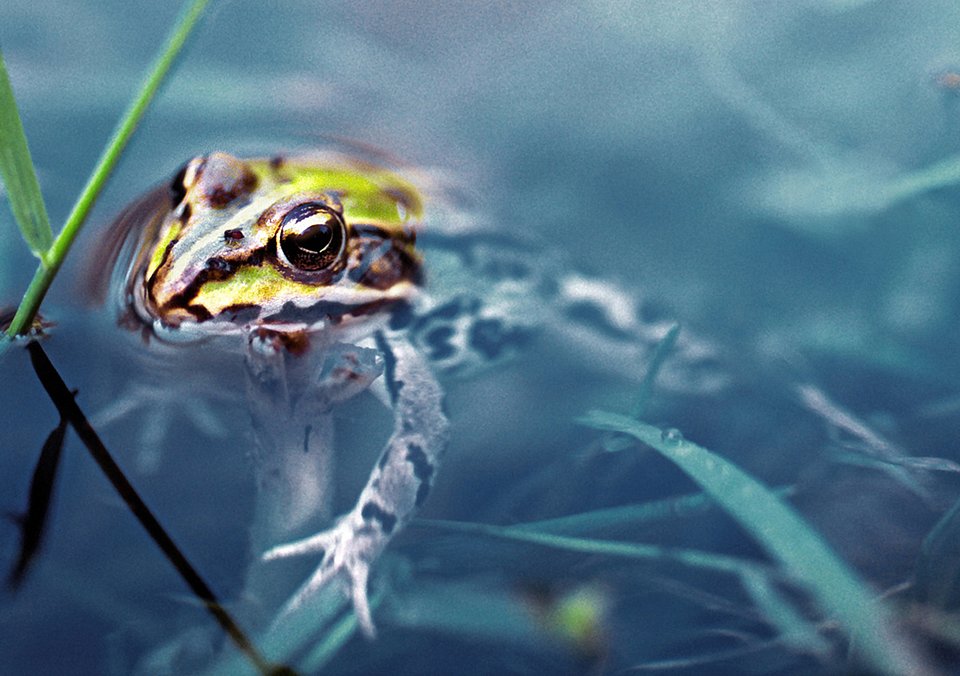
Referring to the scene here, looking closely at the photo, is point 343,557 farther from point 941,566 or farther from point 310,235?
point 941,566

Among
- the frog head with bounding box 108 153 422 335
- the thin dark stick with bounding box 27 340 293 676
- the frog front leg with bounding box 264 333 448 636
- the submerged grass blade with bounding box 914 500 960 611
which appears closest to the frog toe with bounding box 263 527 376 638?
the frog front leg with bounding box 264 333 448 636

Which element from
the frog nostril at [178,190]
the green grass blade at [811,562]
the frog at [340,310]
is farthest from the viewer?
the frog nostril at [178,190]

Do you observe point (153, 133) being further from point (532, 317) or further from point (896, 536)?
point (896, 536)

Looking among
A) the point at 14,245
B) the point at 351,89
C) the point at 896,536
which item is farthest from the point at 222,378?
the point at 896,536

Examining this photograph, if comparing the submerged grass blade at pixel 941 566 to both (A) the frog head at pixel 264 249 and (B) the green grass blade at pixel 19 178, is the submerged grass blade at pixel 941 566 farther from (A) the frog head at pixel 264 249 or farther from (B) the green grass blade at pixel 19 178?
(B) the green grass blade at pixel 19 178

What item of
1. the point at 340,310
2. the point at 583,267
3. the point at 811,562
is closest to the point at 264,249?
the point at 340,310

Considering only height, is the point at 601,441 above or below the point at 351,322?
below

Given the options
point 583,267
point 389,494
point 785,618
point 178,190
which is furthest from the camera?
point 583,267

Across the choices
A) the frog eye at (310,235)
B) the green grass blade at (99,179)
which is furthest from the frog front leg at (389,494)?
the green grass blade at (99,179)
